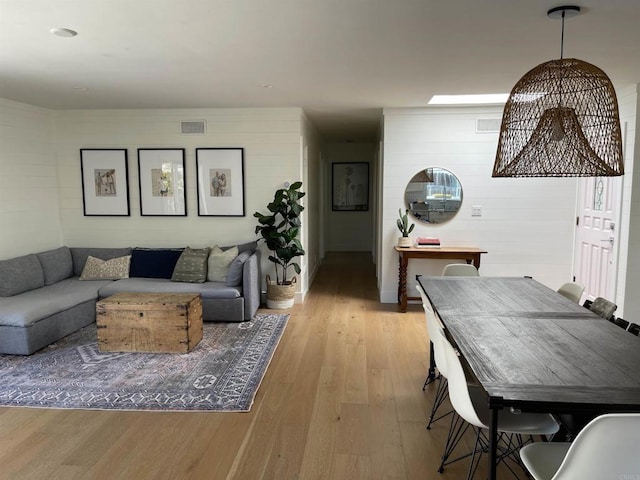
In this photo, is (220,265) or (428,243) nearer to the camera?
(220,265)

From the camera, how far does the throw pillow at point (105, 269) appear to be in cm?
512

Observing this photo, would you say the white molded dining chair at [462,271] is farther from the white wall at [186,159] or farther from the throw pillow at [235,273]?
the white wall at [186,159]

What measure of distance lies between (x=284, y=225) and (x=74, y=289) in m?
2.38

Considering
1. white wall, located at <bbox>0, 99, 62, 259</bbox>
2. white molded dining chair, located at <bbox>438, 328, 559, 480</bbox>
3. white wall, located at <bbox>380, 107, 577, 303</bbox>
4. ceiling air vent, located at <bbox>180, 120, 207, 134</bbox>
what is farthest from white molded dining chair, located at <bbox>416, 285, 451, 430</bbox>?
white wall, located at <bbox>0, 99, 62, 259</bbox>

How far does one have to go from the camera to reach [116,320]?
3.85m

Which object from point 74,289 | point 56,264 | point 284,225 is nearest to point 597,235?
point 284,225

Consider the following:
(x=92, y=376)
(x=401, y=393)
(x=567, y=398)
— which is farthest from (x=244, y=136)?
(x=567, y=398)

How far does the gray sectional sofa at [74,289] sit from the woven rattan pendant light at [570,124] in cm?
323

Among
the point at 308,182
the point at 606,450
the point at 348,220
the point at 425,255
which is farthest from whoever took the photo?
the point at 348,220

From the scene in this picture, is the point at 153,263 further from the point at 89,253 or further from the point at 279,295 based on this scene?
the point at 279,295

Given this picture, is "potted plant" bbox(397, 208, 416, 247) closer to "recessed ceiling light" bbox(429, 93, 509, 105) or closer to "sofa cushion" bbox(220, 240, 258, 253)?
"recessed ceiling light" bbox(429, 93, 509, 105)

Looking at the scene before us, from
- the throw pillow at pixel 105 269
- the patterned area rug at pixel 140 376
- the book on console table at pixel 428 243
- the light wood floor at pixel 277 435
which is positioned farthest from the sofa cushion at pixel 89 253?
the book on console table at pixel 428 243

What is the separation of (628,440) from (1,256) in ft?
18.1

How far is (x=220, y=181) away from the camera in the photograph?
5.49m
